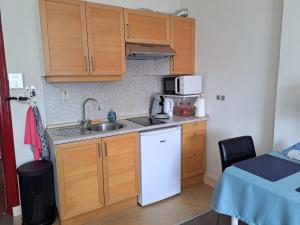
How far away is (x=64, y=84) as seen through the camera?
97.2 inches

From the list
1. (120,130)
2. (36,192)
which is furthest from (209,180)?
(36,192)

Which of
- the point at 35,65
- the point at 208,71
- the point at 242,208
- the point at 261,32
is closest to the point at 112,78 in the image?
the point at 35,65

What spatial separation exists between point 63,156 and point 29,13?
4.73 ft

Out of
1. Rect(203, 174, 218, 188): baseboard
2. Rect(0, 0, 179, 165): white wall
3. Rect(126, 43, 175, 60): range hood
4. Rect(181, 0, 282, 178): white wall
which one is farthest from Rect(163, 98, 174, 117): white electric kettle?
Rect(0, 0, 179, 165): white wall

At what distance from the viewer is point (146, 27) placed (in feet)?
8.27

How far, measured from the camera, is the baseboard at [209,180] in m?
2.89

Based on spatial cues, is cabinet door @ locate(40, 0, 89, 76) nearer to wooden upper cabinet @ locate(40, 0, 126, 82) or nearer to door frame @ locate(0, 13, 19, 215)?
wooden upper cabinet @ locate(40, 0, 126, 82)

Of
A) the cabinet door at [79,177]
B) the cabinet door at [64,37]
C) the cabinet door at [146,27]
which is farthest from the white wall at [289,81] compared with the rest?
the cabinet door at [64,37]

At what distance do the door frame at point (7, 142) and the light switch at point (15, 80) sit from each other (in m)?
0.04

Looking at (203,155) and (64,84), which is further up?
(64,84)

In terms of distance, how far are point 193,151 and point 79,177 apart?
1402mm

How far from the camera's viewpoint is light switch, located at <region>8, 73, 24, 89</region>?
7.10 ft

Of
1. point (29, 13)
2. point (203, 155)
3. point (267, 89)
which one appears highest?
point (29, 13)

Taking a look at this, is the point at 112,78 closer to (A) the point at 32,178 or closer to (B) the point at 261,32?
(A) the point at 32,178
